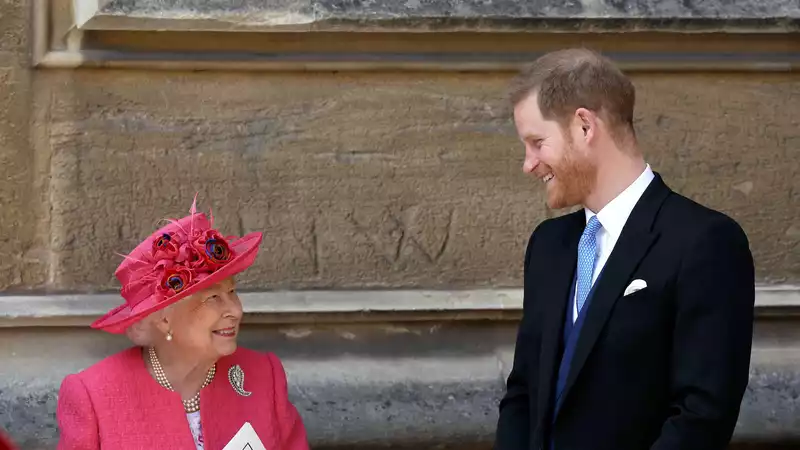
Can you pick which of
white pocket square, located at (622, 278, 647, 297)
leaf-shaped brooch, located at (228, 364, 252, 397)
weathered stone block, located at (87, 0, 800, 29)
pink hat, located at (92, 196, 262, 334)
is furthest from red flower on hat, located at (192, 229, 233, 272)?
weathered stone block, located at (87, 0, 800, 29)

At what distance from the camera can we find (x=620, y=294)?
2.35m

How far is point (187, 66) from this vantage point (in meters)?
3.69

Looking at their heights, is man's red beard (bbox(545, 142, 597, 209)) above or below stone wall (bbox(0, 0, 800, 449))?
above

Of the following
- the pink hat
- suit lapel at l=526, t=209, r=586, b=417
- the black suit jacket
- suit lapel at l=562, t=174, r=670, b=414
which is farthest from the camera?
the pink hat

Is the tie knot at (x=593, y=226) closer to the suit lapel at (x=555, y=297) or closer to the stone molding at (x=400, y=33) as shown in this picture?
the suit lapel at (x=555, y=297)

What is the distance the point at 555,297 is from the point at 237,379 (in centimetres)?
83

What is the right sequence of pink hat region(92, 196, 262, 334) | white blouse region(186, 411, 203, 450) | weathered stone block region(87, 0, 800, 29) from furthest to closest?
weathered stone block region(87, 0, 800, 29), white blouse region(186, 411, 203, 450), pink hat region(92, 196, 262, 334)

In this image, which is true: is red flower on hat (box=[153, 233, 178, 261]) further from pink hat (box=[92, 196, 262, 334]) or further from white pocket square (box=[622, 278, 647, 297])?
white pocket square (box=[622, 278, 647, 297])

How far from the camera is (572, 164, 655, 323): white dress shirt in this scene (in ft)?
8.04

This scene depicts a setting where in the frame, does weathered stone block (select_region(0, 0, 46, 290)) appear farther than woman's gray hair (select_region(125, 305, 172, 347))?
Yes

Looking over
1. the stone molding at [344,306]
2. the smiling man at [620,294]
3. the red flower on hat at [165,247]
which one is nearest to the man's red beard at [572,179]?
the smiling man at [620,294]

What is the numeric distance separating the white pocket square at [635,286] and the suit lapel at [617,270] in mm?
12

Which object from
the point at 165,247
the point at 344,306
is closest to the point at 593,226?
the point at 165,247

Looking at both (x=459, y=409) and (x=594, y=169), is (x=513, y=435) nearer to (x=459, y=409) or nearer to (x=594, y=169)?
(x=594, y=169)
